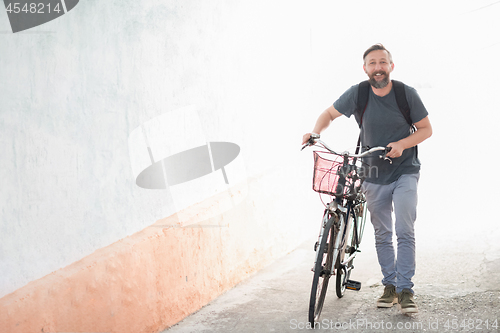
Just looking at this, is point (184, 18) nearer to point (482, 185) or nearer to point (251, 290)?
point (251, 290)

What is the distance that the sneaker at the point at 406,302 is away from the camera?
343cm

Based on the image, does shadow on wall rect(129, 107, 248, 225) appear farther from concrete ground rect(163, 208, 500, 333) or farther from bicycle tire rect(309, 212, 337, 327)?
bicycle tire rect(309, 212, 337, 327)

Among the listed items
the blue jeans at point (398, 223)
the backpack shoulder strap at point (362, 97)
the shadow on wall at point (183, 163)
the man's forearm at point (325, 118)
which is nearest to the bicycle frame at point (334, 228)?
the blue jeans at point (398, 223)

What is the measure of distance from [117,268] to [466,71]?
7.89 m

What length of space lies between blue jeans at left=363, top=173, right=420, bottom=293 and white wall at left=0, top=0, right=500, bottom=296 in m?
1.56

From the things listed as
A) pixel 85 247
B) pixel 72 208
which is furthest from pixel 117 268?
pixel 72 208

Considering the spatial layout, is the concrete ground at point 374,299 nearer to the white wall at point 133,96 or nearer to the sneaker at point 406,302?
the sneaker at point 406,302

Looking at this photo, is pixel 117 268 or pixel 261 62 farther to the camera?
pixel 261 62

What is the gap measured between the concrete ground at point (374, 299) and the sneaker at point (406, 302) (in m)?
0.07

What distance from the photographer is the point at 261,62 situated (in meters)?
5.40

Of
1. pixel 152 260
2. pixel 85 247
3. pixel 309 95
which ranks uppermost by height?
pixel 309 95

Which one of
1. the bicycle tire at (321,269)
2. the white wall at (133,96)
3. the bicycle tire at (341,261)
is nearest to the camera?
the white wall at (133,96)

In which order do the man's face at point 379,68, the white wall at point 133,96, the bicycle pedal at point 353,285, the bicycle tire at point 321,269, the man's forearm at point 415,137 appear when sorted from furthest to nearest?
the bicycle pedal at point 353,285
the man's face at point 379,68
the man's forearm at point 415,137
the bicycle tire at point 321,269
the white wall at point 133,96

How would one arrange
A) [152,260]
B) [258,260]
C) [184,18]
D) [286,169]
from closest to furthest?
[152,260] → [184,18] → [258,260] → [286,169]
